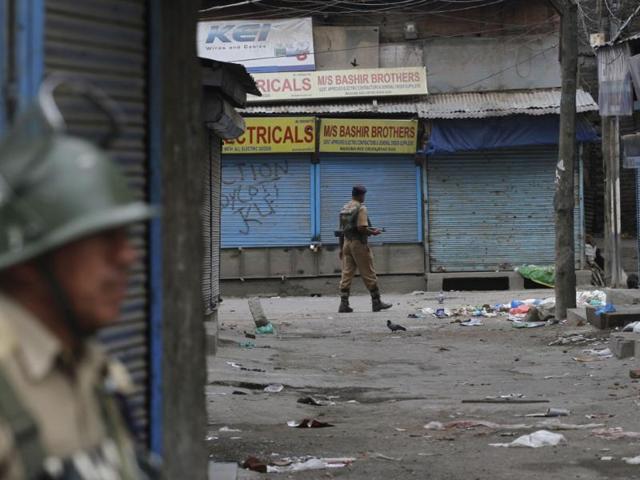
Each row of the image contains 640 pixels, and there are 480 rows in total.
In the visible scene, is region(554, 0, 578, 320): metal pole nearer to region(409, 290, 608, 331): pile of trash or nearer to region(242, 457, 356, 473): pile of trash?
region(409, 290, 608, 331): pile of trash

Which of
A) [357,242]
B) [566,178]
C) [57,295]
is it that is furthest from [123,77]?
[357,242]

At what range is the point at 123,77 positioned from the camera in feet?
12.0

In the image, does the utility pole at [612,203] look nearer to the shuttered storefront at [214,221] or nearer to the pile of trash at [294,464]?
the shuttered storefront at [214,221]

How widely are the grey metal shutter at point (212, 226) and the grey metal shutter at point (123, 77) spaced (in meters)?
8.03

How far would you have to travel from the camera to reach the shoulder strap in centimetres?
135

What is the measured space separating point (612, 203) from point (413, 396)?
9.95 metres

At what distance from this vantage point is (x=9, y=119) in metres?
3.17

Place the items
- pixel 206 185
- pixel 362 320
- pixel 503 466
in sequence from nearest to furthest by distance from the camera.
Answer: pixel 503 466 → pixel 206 185 → pixel 362 320

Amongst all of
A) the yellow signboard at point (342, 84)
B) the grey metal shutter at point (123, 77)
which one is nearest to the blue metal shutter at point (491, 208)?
the yellow signboard at point (342, 84)

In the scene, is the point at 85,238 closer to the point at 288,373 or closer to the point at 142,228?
the point at 142,228

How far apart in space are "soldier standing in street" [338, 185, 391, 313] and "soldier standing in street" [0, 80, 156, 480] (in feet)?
45.3

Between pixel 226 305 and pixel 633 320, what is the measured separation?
8.19 metres

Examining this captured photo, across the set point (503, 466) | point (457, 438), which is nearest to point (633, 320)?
point (457, 438)

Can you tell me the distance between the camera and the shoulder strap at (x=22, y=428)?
1.35 metres
